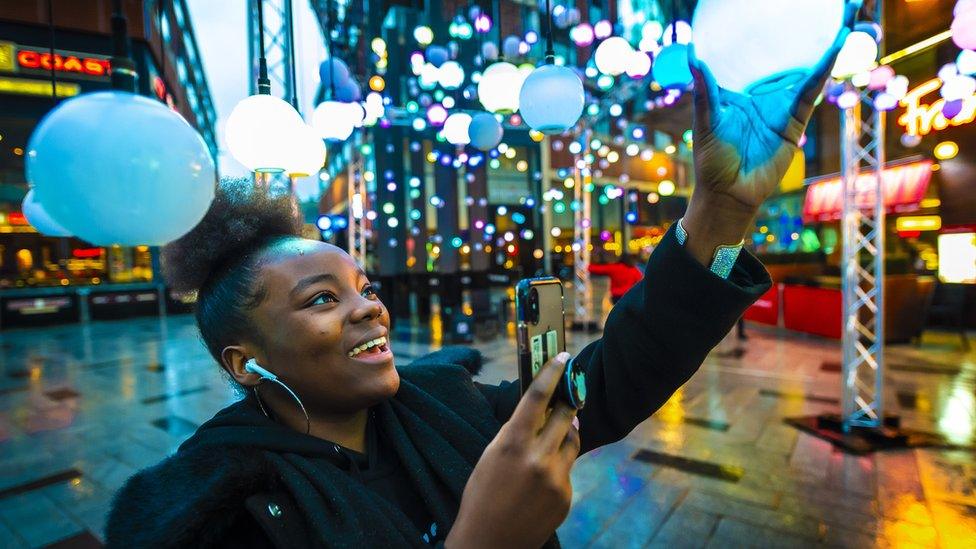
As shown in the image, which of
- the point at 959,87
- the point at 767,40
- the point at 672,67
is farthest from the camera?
the point at 959,87

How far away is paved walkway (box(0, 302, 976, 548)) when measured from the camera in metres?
2.66

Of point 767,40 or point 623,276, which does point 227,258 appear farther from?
point 623,276

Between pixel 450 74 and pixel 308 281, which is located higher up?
pixel 450 74

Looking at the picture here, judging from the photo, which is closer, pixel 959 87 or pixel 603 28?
pixel 959 87

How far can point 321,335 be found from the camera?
3.27 ft

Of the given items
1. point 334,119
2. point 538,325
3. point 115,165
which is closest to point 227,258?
point 115,165

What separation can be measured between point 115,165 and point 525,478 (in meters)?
0.73

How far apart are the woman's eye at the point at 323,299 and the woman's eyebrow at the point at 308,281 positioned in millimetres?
32

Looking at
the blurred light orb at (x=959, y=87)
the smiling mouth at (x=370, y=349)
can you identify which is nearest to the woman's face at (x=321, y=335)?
the smiling mouth at (x=370, y=349)

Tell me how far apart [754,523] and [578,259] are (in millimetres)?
6358

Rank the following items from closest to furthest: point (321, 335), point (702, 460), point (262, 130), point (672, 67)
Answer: point (321, 335), point (262, 130), point (672, 67), point (702, 460)

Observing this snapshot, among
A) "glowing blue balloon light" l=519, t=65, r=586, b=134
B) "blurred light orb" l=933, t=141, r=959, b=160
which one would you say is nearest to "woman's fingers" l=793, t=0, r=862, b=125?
"glowing blue balloon light" l=519, t=65, r=586, b=134

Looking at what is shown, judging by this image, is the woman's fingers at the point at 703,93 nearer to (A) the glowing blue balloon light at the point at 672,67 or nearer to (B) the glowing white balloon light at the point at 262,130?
(B) the glowing white balloon light at the point at 262,130

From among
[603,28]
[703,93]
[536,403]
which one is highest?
[603,28]
